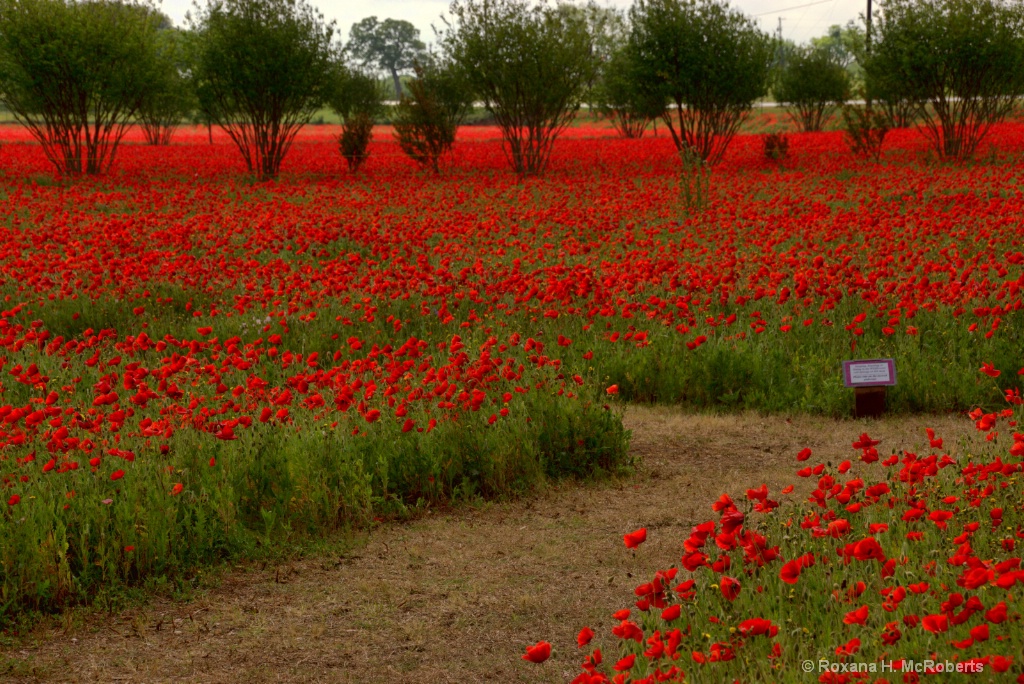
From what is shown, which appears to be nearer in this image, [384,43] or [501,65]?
[501,65]

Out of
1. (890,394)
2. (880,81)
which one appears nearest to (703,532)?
(890,394)

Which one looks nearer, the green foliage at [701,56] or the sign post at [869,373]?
the sign post at [869,373]

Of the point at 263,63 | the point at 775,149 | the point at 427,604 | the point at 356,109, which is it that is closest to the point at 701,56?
the point at 775,149

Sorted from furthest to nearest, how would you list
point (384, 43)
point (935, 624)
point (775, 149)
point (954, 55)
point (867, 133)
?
point (384, 43), point (775, 149), point (867, 133), point (954, 55), point (935, 624)

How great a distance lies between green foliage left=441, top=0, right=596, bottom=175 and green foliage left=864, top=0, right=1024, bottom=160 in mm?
6291

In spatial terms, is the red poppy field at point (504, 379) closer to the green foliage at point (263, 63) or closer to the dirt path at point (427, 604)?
the dirt path at point (427, 604)

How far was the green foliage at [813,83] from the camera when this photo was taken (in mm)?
36656

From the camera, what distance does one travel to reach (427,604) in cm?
443

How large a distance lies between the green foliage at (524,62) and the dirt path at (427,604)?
57.0 ft

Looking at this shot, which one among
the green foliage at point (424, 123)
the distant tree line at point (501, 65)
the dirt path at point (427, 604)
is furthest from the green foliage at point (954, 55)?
the dirt path at point (427, 604)

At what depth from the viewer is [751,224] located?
1241 centimetres

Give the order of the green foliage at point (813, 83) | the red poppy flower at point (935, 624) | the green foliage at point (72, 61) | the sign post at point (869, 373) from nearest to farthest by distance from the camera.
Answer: the red poppy flower at point (935, 624), the sign post at point (869, 373), the green foliage at point (72, 61), the green foliage at point (813, 83)

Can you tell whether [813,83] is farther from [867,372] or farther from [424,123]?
[867,372]

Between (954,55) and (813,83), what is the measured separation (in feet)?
56.2
